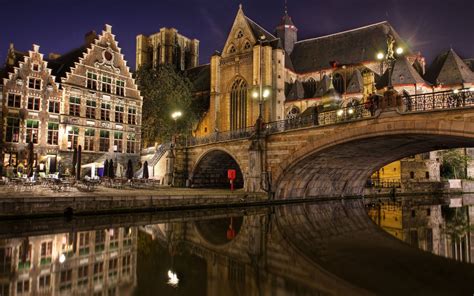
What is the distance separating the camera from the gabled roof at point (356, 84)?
140 feet

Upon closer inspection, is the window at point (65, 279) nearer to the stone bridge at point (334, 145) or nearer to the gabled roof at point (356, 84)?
the stone bridge at point (334, 145)

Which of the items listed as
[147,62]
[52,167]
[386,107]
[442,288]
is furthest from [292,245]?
[147,62]

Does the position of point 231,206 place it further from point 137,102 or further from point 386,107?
point 137,102

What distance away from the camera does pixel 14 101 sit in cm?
3155

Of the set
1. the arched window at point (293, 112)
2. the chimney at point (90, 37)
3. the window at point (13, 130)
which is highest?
the chimney at point (90, 37)

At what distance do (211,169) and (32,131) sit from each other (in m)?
15.8

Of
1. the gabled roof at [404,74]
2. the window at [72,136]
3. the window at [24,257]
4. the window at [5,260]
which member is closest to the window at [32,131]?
the window at [72,136]

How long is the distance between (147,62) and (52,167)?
155 feet

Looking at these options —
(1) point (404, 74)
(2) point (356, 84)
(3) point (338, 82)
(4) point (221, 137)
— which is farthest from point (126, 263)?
(3) point (338, 82)

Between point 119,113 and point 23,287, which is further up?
point 119,113

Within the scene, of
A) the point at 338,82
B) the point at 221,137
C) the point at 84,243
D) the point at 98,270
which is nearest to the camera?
the point at 98,270

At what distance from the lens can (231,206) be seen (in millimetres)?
21297

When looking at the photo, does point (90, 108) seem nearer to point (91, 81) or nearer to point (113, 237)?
point (91, 81)

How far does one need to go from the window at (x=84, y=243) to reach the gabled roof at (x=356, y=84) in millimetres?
37150
